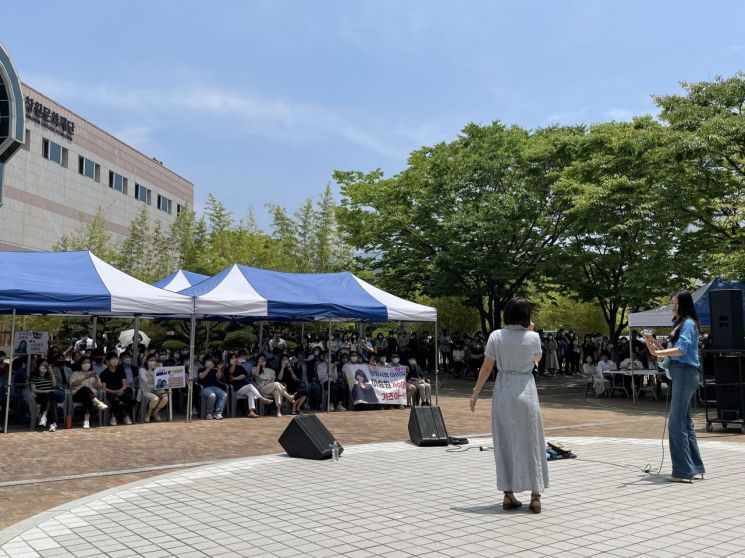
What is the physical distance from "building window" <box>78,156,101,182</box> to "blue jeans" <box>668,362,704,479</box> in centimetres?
4279

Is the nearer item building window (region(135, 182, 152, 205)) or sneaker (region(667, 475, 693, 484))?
sneaker (region(667, 475, 693, 484))

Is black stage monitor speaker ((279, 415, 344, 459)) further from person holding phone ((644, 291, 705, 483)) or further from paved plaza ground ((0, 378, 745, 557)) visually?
person holding phone ((644, 291, 705, 483))

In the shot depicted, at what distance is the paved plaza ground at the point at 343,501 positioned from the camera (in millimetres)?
4930

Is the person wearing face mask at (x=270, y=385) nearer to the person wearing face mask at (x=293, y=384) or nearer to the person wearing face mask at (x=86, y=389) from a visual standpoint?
the person wearing face mask at (x=293, y=384)

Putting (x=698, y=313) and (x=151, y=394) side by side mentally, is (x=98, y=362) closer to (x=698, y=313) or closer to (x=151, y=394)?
(x=151, y=394)

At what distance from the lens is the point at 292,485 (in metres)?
7.27

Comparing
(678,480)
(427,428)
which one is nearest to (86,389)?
(427,428)

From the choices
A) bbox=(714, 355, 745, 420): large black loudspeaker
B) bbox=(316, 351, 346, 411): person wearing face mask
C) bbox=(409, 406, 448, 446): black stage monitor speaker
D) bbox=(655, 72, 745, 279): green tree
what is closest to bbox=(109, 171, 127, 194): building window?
bbox=(316, 351, 346, 411): person wearing face mask

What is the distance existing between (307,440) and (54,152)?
123 ft

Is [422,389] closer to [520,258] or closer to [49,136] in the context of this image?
[520,258]

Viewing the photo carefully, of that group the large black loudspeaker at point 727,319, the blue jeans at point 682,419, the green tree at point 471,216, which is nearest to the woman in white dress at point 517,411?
the blue jeans at point 682,419

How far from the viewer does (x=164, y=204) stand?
55531mm

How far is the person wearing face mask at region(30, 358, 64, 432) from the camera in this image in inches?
472

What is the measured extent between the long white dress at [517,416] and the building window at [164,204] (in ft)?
172
